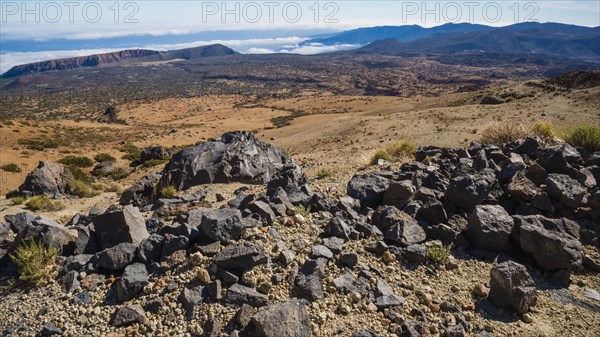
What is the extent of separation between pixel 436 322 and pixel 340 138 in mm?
25908

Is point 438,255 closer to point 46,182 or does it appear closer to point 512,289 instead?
point 512,289

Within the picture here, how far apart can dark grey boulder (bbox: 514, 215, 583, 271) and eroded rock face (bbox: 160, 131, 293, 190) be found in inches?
372

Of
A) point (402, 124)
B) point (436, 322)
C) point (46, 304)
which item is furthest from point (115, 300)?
point (402, 124)

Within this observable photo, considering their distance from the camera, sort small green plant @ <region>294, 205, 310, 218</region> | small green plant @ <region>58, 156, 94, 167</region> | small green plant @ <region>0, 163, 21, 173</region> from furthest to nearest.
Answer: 1. small green plant @ <region>58, 156, 94, 167</region>
2. small green plant @ <region>0, 163, 21, 173</region>
3. small green plant @ <region>294, 205, 310, 218</region>

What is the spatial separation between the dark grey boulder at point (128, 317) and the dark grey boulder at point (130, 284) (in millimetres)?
348

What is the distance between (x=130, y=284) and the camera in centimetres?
585

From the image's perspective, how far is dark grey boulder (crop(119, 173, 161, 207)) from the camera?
44.1ft

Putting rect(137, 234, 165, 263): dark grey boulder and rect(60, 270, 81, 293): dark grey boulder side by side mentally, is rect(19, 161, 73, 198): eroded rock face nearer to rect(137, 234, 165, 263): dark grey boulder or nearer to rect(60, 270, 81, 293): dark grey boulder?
rect(60, 270, 81, 293): dark grey boulder

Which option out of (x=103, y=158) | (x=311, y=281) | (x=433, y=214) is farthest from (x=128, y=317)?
(x=103, y=158)

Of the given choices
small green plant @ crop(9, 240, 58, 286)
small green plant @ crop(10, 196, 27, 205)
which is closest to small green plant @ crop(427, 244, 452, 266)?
small green plant @ crop(9, 240, 58, 286)

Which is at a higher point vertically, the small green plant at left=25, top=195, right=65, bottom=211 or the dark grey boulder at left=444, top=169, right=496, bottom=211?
the dark grey boulder at left=444, top=169, right=496, bottom=211

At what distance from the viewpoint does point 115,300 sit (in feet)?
19.1

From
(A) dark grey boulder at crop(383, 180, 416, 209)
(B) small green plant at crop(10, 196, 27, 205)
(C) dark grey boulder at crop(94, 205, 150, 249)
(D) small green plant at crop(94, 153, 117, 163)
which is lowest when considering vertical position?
(D) small green plant at crop(94, 153, 117, 163)

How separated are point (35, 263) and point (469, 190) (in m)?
8.13
